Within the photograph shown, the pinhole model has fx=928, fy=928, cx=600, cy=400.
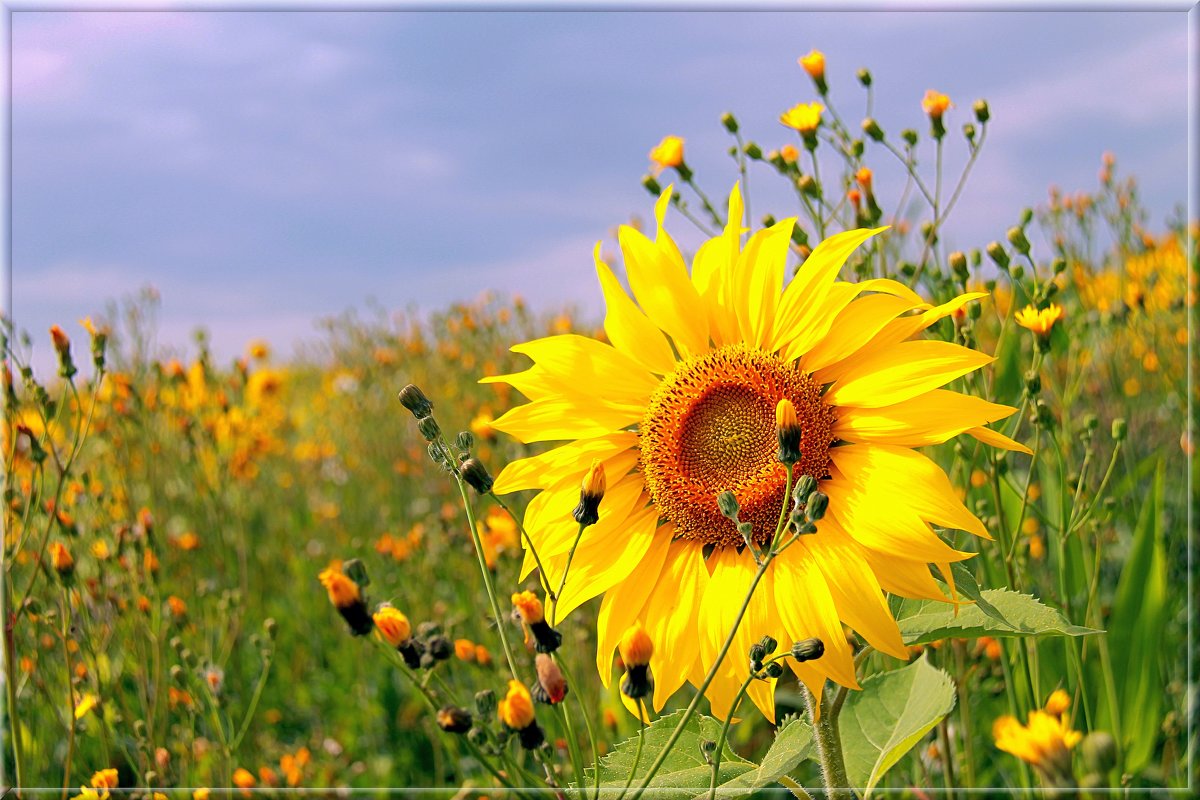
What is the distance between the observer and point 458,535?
2.88m

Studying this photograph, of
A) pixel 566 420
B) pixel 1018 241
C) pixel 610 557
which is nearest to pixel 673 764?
pixel 610 557

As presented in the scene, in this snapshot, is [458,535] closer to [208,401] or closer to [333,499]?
[208,401]

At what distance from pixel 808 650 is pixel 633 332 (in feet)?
1.86

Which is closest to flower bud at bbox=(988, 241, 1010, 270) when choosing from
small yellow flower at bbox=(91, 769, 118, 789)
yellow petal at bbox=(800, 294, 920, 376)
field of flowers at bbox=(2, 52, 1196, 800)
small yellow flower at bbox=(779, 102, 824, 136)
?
field of flowers at bbox=(2, 52, 1196, 800)

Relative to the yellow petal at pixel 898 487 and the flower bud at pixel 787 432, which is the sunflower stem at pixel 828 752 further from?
the flower bud at pixel 787 432

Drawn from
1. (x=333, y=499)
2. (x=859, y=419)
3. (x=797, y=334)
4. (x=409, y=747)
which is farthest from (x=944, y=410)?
(x=333, y=499)

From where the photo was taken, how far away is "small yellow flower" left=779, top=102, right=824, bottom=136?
2.07 meters

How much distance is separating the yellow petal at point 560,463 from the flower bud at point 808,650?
Answer: 0.46m

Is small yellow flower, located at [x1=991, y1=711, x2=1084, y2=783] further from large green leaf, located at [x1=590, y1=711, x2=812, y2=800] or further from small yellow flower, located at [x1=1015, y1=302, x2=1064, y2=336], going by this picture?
small yellow flower, located at [x1=1015, y1=302, x2=1064, y2=336]

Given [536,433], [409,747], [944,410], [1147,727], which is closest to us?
[944,410]

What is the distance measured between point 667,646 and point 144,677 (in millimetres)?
1761

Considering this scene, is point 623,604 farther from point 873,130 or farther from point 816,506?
point 873,130

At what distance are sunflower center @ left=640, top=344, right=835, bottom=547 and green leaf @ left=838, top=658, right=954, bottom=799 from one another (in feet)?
1.12

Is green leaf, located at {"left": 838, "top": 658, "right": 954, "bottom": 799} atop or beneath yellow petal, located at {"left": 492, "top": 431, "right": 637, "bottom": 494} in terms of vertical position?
beneath
